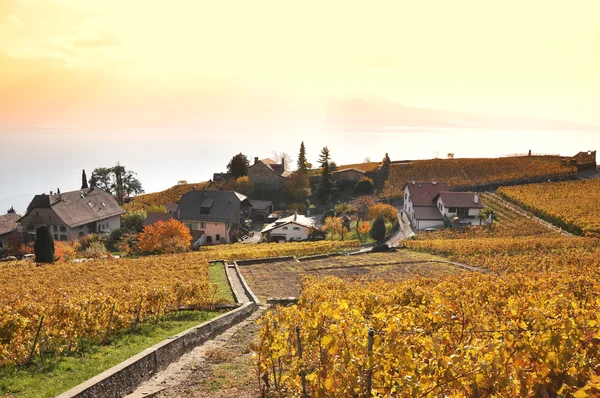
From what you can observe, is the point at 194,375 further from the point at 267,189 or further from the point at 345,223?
the point at 267,189

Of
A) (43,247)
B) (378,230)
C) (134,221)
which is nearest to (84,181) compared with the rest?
(134,221)

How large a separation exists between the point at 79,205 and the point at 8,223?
36.2 feet

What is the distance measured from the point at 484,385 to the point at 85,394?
731 cm

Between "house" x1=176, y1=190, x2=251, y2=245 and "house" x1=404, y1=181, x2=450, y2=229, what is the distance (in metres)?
23.5

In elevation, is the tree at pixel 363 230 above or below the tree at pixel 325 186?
below

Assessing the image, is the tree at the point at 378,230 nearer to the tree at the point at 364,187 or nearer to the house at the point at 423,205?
the house at the point at 423,205

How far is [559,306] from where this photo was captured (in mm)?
9969

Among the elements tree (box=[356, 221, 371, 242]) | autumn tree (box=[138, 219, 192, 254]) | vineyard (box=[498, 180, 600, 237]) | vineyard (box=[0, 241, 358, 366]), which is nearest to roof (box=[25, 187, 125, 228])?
autumn tree (box=[138, 219, 192, 254])

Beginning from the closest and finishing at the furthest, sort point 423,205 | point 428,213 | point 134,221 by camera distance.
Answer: point 428,213, point 423,205, point 134,221

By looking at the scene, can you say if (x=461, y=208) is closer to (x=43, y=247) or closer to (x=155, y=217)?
(x=155, y=217)

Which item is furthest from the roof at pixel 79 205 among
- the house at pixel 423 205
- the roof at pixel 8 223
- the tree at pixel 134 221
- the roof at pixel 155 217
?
the house at pixel 423 205

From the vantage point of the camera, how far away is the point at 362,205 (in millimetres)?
66188

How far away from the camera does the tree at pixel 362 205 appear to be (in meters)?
62.0

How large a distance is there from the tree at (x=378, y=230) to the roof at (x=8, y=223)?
5095cm
